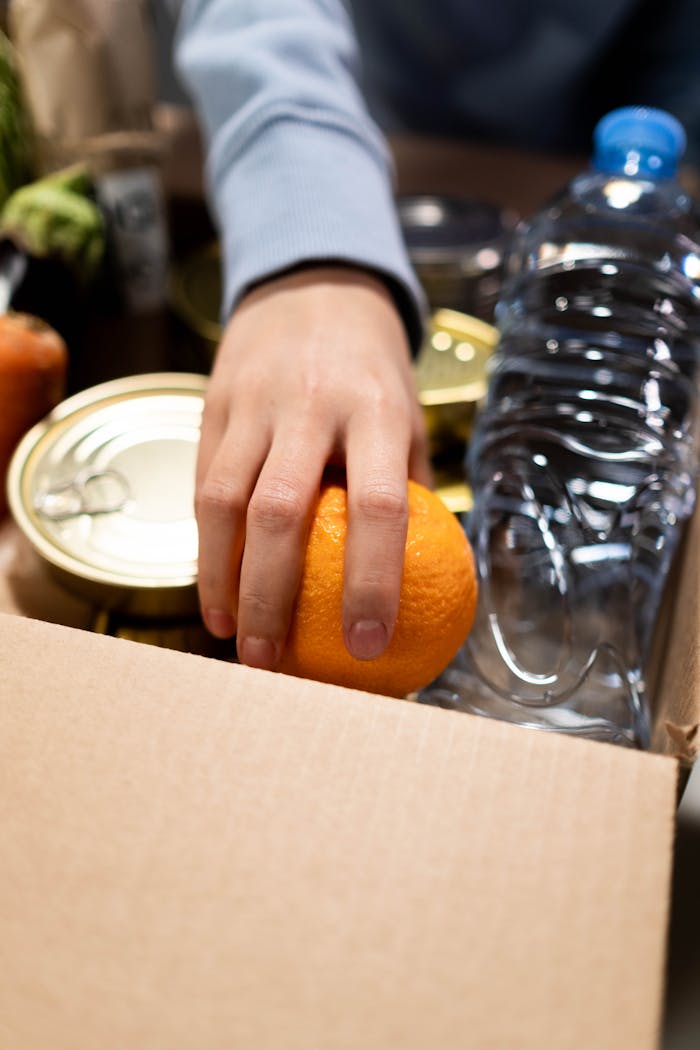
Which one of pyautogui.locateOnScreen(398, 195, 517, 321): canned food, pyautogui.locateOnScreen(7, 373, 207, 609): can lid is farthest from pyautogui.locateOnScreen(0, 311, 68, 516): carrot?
pyautogui.locateOnScreen(398, 195, 517, 321): canned food

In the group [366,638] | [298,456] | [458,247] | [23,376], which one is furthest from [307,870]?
[458,247]

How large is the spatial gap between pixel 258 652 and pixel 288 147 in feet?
1.61

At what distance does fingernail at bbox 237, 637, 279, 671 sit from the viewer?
1.61 feet

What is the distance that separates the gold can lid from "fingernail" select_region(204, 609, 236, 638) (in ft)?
1.08

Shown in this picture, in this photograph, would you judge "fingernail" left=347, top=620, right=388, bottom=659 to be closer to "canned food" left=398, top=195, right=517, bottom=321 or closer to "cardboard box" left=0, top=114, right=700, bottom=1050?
"cardboard box" left=0, top=114, right=700, bottom=1050

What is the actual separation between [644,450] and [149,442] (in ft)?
1.45

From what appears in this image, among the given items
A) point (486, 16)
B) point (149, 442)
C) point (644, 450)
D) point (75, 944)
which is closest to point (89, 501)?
point (149, 442)

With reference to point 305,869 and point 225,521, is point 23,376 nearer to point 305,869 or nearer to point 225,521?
point 225,521

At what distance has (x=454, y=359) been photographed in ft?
2.85

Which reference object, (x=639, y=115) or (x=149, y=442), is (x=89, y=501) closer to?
(x=149, y=442)

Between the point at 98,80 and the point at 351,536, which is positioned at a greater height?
the point at 98,80

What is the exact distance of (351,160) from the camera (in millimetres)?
764

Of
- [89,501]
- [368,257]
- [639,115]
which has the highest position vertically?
[639,115]

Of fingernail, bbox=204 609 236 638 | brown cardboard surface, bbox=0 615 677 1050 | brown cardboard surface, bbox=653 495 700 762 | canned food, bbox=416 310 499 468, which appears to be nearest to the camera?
brown cardboard surface, bbox=0 615 677 1050
